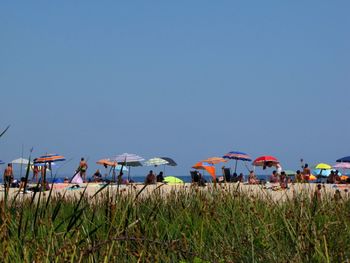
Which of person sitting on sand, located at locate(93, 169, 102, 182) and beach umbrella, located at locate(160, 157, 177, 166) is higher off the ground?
beach umbrella, located at locate(160, 157, 177, 166)

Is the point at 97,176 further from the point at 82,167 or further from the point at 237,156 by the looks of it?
the point at 82,167

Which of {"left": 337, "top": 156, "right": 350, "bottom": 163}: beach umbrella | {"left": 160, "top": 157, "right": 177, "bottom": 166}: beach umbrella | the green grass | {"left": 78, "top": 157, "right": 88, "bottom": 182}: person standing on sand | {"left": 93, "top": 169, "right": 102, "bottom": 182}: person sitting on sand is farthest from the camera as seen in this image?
{"left": 160, "top": 157, "right": 177, "bottom": 166}: beach umbrella

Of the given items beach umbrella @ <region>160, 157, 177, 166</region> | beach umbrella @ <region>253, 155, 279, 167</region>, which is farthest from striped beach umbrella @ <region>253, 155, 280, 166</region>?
beach umbrella @ <region>160, 157, 177, 166</region>

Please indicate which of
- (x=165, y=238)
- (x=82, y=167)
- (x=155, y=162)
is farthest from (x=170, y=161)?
(x=82, y=167)

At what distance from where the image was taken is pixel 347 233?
548cm

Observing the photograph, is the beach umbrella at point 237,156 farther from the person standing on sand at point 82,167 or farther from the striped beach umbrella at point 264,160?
the person standing on sand at point 82,167

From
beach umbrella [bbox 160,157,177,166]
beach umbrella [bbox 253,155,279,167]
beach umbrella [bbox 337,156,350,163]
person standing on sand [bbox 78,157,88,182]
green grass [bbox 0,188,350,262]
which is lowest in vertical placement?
green grass [bbox 0,188,350,262]

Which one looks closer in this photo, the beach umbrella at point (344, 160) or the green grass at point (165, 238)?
the green grass at point (165, 238)

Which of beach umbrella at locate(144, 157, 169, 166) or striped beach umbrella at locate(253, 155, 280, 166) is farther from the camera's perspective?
beach umbrella at locate(144, 157, 169, 166)

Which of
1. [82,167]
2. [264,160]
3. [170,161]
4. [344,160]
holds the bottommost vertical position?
[82,167]

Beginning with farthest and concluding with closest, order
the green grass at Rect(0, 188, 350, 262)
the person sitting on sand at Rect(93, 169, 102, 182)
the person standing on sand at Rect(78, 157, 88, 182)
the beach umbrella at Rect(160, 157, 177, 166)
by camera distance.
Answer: the beach umbrella at Rect(160, 157, 177, 166) → the person sitting on sand at Rect(93, 169, 102, 182) → the person standing on sand at Rect(78, 157, 88, 182) → the green grass at Rect(0, 188, 350, 262)

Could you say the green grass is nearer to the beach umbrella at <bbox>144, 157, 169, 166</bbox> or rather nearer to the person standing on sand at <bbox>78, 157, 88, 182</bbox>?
the person standing on sand at <bbox>78, 157, 88, 182</bbox>

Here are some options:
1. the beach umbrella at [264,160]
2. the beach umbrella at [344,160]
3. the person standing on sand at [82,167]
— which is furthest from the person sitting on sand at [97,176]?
the beach umbrella at [344,160]

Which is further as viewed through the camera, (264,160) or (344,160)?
(344,160)
